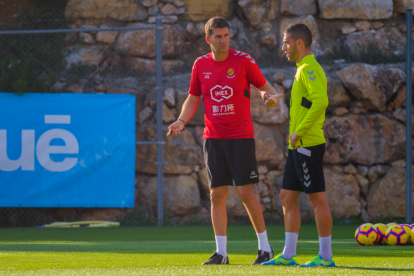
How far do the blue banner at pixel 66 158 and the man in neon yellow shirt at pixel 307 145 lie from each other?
4944 millimetres

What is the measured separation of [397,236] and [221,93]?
268cm

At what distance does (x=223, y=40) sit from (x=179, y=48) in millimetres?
6742

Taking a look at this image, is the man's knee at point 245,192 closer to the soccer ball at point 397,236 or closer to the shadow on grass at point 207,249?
the shadow on grass at point 207,249

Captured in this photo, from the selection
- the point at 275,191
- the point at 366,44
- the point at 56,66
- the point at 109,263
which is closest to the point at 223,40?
the point at 109,263

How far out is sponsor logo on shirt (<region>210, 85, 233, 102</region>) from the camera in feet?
13.6

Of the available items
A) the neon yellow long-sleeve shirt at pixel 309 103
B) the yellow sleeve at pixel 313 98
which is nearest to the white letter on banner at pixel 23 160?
the neon yellow long-sleeve shirt at pixel 309 103

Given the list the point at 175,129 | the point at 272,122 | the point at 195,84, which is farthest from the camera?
the point at 272,122

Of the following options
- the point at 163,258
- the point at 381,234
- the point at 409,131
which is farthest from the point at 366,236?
the point at 409,131

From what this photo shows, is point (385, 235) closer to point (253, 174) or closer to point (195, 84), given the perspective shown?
point (253, 174)

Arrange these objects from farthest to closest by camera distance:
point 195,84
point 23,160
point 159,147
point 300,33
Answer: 1. point 159,147
2. point 23,160
3. point 195,84
4. point 300,33

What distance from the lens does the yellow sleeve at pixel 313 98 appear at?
3.65 meters

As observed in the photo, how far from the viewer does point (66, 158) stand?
855cm

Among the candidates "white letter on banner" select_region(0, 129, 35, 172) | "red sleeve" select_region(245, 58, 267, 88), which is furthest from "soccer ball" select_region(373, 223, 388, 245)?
"white letter on banner" select_region(0, 129, 35, 172)

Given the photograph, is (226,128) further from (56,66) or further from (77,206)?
(56,66)
